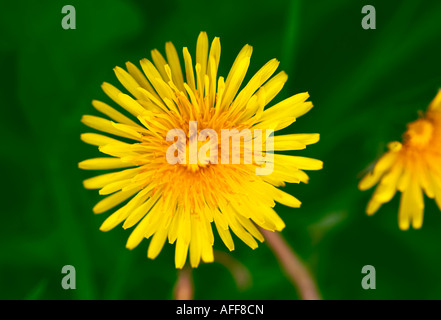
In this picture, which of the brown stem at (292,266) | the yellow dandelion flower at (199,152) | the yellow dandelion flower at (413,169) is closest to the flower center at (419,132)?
the yellow dandelion flower at (413,169)

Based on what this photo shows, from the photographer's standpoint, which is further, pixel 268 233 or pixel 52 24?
pixel 52 24

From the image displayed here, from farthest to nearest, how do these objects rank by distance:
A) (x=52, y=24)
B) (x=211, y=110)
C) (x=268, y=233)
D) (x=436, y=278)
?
1. (x=436, y=278)
2. (x=52, y=24)
3. (x=268, y=233)
4. (x=211, y=110)

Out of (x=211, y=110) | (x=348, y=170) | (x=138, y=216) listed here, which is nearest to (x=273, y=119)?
(x=211, y=110)

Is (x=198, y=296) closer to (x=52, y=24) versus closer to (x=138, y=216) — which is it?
(x=138, y=216)

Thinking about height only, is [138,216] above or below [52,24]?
below

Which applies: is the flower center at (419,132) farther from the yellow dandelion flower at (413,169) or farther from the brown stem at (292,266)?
the brown stem at (292,266)

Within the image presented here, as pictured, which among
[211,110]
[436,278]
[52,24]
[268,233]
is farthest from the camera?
[436,278]

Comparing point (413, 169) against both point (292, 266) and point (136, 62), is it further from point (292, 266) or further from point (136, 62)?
point (136, 62)
